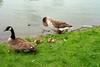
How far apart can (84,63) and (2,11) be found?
13.4 metres

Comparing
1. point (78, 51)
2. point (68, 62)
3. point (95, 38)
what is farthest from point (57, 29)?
point (68, 62)

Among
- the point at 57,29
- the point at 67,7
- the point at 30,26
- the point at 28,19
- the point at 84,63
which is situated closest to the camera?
the point at 84,63

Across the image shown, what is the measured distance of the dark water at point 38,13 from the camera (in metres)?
17.9

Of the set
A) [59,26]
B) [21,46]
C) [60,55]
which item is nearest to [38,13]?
[59,26]

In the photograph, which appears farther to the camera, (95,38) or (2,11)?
(2,11)

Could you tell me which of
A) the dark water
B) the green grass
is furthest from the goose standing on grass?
the green grass

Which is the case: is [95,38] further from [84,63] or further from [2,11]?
[2,11]

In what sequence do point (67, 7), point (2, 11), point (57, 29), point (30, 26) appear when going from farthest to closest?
point (67, 7) → point (2, 11) → point (30, 26) → point (57, 29)

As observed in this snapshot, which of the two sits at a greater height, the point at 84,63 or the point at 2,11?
the point at 2,11

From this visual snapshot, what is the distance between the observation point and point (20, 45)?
35.9 ft

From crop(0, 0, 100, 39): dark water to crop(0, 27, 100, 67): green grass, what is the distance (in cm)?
443

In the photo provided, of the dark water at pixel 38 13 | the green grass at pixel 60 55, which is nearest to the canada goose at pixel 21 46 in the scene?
the green grass at pixel 60 55

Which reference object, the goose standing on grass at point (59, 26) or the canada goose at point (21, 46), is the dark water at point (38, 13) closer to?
the goose standing on grass at point (59, 26)

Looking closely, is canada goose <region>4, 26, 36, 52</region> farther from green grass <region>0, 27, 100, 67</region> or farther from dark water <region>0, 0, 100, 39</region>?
dark water <region>0, 0, 100, 39</region>
